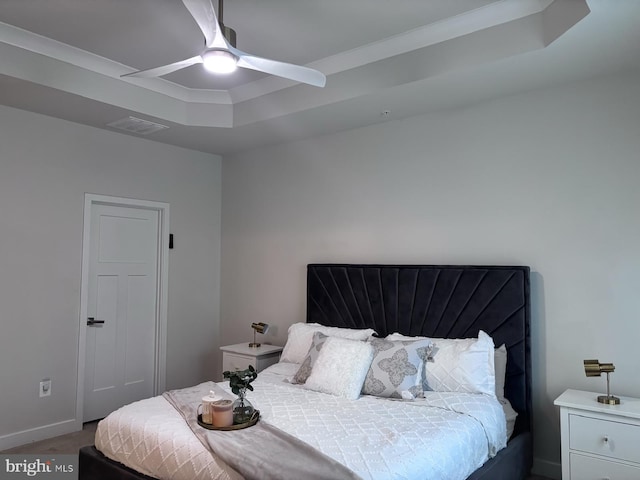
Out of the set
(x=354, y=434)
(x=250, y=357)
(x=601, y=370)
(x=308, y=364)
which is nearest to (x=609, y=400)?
(x=601, y=370)

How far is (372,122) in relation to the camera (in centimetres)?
392

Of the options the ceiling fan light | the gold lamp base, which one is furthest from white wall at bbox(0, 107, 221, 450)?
the gold lamp base

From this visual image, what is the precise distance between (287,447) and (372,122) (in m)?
2.71

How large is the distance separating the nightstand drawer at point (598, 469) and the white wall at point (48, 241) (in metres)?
3.52

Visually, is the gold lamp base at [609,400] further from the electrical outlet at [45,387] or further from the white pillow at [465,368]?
the electrical outlet at [45,387]

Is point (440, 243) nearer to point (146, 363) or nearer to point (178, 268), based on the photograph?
point (178, 268)

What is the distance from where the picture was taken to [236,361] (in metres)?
4.21

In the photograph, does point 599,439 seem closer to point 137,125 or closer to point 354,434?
point 354,434

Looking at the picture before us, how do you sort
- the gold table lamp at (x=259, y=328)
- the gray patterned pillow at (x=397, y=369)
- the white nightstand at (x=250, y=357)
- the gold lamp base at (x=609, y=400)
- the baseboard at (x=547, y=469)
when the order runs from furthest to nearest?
1. the gold table lamp at (x=259, y=328)
2. the white nightstand at (x=250, y=357)
3. the baseboard at (x=547, y=469)
4. the gray patterned pillow at (x=397, y=369)
5. the gold lamp base at (x=609, y=400)

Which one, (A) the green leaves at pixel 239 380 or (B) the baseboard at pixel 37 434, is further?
(B) the baseboard at pixel 37 434

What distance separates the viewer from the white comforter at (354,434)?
1993 millimetres

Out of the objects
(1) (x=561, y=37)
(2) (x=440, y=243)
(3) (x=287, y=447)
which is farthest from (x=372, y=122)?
(3) (x=287, y=447)

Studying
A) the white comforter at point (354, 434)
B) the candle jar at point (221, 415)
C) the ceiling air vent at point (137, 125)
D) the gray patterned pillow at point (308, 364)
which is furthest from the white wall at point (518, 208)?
the candle jar at point (221, 415)

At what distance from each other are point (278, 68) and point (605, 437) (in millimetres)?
2606
